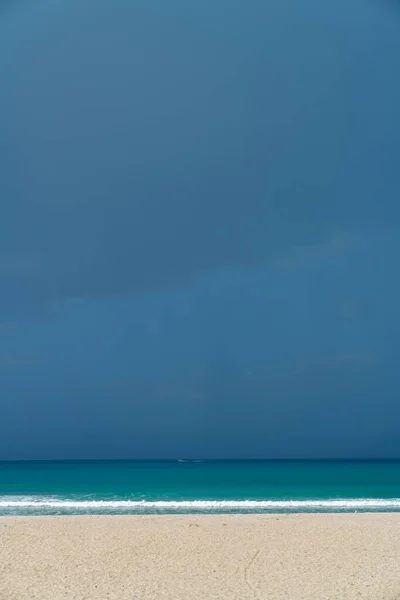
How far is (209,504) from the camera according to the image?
2128cm

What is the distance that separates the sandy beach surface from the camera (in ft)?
30.9

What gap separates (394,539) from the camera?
13.9 metres

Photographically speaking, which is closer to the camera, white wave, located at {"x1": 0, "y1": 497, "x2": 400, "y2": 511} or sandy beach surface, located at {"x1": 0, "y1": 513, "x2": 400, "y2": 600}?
sandy beach surface, located at {"x1": 0, "y1": 513, "x2": 400, "y2": 600}

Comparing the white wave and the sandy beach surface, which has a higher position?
the white wave

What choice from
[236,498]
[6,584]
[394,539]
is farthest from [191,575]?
[236,498]

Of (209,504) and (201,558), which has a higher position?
(209,504)

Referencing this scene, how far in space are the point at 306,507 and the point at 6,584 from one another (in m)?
13.0

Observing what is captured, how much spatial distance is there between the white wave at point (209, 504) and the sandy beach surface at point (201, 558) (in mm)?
3291

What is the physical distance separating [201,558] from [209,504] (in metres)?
9.71

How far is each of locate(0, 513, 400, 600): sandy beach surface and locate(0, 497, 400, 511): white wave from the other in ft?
10.8

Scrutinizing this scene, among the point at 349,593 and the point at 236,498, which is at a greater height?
the point at 236,498

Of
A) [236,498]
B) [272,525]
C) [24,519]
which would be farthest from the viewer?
→ [236,498]

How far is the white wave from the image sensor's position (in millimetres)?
20594

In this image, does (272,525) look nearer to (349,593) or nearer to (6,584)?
(349,593)
